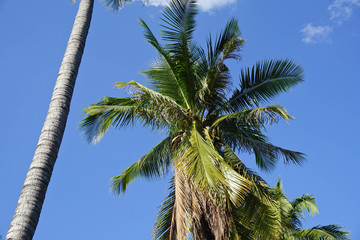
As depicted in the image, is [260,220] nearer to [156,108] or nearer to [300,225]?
[156,108]

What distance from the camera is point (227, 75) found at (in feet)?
42.5

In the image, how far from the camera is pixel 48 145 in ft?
18.9

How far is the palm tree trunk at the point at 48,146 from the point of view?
4984 mm

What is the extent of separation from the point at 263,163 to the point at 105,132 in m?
4.79

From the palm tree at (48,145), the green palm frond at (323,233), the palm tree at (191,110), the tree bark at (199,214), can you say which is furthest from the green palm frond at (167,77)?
the green palm frond at (323,233)

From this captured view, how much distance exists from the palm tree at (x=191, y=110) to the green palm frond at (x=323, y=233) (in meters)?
7.70

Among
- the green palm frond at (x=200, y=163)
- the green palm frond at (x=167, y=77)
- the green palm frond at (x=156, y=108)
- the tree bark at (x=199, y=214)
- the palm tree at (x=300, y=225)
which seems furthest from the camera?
the palm tree at (x=300, y=225)

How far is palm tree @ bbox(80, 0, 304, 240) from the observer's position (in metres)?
11.4

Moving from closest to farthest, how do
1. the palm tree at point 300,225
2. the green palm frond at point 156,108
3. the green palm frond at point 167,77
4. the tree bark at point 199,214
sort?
the tree bark at point 199,214 < the green palm frond at point 156,108 < the green palm frond at point 167,77 < the palm tree at point 300,225

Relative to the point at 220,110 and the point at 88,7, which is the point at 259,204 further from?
the point at 88,7

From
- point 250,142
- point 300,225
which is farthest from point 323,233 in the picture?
point 250,142

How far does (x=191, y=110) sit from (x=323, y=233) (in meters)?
10.3

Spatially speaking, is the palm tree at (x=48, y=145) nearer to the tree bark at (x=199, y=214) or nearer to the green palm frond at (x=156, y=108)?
the green palm frond at (x=156, y=108)

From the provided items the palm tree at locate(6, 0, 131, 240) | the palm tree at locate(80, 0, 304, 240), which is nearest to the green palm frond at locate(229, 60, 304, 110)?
the palm tree at locate(80, 0, 304, 240)
